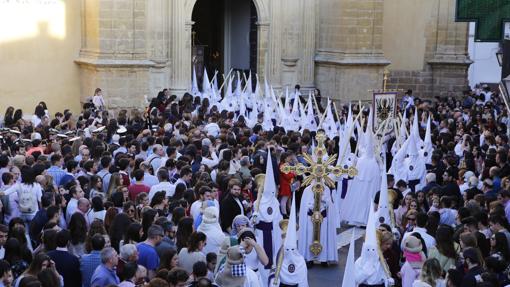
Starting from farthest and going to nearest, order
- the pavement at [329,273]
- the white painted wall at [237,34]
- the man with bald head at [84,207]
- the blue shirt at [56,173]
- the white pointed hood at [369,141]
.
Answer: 1. the white painted wall at [237,34]
2. the white pointed hood at [369,141]
3. the blue shirt at [56,173]
4. the pavement at [329,273]
5. the man with bald head at [84,207]

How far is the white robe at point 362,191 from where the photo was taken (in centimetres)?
1492

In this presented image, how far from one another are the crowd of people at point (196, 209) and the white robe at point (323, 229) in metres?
0.08

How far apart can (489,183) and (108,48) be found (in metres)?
13.2

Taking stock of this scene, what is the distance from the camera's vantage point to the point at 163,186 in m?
12.0

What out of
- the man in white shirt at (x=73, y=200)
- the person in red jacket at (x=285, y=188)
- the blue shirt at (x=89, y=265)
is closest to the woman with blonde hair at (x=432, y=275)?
the blue shirt at (x=89, y=265)

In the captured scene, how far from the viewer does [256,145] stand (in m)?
15.5

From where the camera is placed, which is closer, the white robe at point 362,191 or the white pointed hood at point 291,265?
the white pointed hood at point 291,265

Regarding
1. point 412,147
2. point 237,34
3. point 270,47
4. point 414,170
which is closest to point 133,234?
point 414,170

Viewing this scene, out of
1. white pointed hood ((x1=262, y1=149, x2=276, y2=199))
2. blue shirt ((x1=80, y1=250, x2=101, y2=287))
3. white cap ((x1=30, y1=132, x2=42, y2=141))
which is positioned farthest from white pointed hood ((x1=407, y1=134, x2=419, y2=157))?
blue shirt ((x1=80, y1=250, x2=101, y2=287))

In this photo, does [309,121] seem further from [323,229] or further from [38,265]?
[38,265]

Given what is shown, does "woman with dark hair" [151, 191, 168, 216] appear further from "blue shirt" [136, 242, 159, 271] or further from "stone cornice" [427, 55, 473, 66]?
"stone cornice" [427, 55, 473, 66]

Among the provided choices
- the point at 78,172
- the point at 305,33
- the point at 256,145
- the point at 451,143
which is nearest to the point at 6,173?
the point at 78,172

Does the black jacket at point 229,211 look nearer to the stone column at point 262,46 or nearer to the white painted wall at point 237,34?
the stone column at point 262,46

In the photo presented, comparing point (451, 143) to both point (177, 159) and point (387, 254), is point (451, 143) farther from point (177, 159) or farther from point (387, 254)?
point (387, 254)
